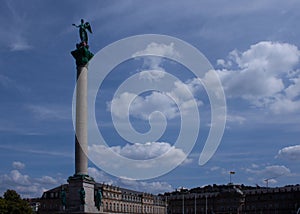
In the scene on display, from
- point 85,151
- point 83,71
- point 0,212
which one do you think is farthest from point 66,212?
point 0,212

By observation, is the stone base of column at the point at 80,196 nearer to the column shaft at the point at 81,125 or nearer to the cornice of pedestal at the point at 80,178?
the cornice of pedestal at the point at 80,178

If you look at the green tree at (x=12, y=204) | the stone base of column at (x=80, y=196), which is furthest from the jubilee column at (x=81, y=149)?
the green tree at (x=12, y=204)

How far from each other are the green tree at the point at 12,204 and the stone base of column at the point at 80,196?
48.1m

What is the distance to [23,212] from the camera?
4459 inches

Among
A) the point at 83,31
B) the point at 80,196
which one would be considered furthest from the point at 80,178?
the point at 83,31

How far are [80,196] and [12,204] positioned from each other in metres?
53.6

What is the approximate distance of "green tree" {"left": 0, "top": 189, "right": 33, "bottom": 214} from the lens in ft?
358

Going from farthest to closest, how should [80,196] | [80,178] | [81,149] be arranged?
[81,149] → [80,178] → [80,196]

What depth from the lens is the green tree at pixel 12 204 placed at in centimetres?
10906

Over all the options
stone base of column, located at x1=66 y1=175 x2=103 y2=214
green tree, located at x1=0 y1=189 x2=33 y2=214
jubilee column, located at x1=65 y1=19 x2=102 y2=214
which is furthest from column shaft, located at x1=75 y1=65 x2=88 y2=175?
green tree, located at x1=0 y1=189 x2=33 y2=214

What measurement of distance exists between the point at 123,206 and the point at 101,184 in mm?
12017

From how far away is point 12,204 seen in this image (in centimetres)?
11231

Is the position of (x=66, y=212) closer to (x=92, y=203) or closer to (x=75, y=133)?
(x=92, y=203)

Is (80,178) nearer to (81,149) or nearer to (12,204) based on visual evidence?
(81,149)
